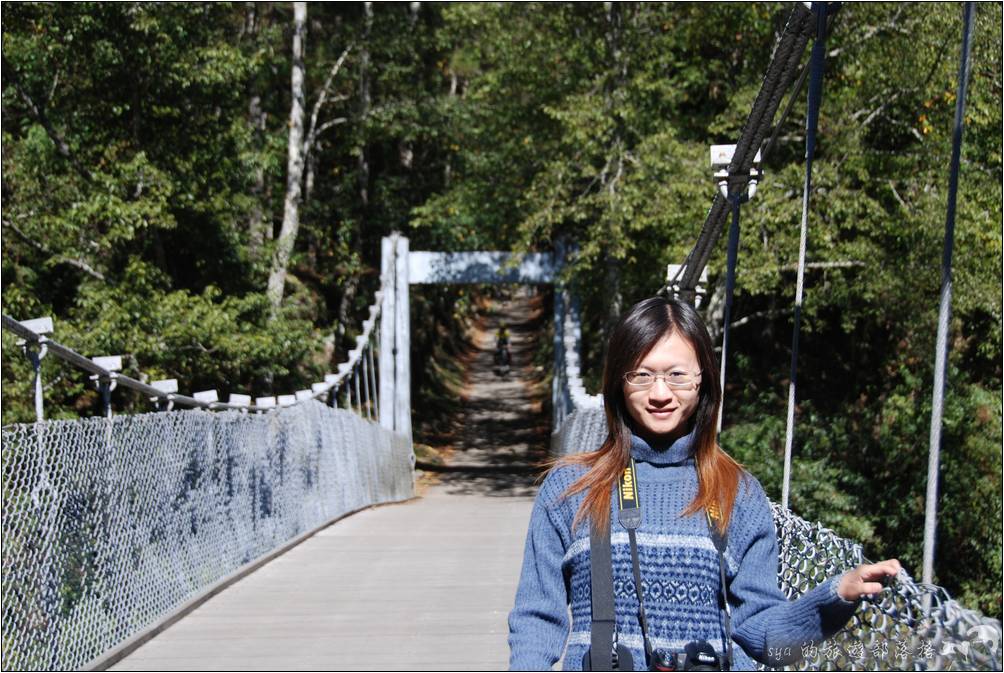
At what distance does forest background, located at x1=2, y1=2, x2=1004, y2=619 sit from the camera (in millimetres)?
10984

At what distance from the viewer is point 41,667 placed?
395cm

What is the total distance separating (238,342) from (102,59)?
3.05 meters

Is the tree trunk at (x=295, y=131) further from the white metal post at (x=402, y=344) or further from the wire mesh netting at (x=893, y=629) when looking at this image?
the wire mesh netting at (x=893, y=629)

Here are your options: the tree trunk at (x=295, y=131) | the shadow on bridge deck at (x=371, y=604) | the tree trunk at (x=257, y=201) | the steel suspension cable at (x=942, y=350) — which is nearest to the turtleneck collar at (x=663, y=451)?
the steel suspension cable at (x=942, y=350)

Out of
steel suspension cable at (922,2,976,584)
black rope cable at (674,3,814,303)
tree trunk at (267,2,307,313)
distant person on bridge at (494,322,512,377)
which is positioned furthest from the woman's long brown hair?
distant person on bridge at (494,322,512,377)

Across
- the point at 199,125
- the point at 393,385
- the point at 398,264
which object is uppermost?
the point at 199,125

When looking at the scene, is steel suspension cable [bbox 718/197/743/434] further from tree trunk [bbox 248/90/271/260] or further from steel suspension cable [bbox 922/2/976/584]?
tree trunk [bbox 248/90/271/260]

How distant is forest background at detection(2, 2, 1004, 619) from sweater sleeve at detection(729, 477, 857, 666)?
8516 mm

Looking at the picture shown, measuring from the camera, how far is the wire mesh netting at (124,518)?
3.92 meters

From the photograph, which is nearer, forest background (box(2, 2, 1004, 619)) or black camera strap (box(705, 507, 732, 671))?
black camera strap (box(705, 507, 732, 671))

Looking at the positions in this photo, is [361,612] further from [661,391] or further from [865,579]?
[865,579]

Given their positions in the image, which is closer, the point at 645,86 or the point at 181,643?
the point at 181,643

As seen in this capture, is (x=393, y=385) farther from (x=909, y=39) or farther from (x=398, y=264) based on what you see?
(x=909, y=39)

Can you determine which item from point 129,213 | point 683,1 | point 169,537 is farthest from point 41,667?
point 683,1
